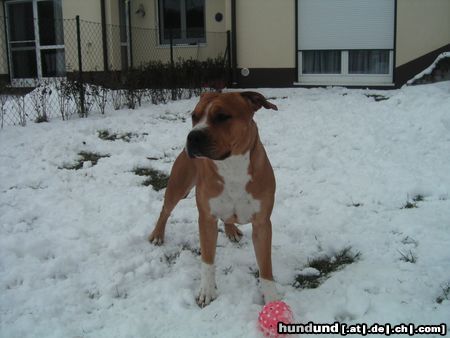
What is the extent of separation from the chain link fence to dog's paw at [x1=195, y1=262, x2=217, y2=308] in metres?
6.61

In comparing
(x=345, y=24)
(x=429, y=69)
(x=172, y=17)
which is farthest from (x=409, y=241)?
(x=172, y=17)

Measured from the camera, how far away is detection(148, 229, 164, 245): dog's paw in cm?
389

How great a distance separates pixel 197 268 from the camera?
11.3 feet

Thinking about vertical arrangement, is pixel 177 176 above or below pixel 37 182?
above

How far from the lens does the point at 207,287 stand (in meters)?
3.05

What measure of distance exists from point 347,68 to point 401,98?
14.7 feet

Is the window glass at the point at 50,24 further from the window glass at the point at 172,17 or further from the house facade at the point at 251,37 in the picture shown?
the window glass at the point at 172,17

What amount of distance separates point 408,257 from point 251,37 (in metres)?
11.3

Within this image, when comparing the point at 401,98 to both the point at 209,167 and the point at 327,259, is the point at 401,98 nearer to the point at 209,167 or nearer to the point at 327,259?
the point at 327,259

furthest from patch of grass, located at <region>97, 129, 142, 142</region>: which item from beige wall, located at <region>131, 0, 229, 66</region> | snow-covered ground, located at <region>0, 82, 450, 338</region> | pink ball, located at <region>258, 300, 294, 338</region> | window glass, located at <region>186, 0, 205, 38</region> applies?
window glass, located at <region>186, 0, 205, 38</region>

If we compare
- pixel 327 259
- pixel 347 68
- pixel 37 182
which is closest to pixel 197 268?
pixel 327 259

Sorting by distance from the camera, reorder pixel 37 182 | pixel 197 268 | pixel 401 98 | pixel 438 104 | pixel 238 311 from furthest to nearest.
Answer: pixel 401 98
pixel 438 104
pixel 37 182
pixel 197 268
pixel 238 311

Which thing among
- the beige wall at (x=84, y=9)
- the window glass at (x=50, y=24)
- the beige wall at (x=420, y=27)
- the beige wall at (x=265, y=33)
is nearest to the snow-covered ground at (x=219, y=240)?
the beige wall at (x=420, y=27)

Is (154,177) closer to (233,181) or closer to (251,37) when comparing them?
(233,181)
